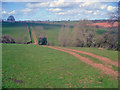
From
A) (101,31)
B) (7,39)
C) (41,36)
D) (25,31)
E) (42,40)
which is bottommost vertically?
(42,40)

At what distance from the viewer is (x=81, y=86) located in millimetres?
8094

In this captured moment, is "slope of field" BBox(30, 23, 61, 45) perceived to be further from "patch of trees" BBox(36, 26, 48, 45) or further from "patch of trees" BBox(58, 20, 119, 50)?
"patch of trees" BBox(58, 20, 119, 50)

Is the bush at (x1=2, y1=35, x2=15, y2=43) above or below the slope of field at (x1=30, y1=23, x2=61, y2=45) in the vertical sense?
below

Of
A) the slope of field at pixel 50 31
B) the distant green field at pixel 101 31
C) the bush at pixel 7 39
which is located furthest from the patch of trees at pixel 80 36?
the bush at pixel 7 39

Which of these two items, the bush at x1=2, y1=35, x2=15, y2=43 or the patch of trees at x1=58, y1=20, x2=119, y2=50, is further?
the patch of trees at x1=58, y1=20, x2=119, y2=50

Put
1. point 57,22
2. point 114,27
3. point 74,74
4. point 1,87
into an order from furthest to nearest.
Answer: point 57,22
point 114,27
point 74,74
point 1,87

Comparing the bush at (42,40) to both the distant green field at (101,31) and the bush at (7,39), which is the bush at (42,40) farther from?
the distant green field at (101,31)

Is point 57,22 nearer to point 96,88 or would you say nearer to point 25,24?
point 25,24

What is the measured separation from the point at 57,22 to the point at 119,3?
2260 cm

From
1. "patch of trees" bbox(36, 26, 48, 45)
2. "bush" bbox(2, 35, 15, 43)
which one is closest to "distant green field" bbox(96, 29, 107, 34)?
"patch of trees" bbox(36, 26, 48, 45)

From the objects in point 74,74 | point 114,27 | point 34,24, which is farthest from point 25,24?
point 74,74

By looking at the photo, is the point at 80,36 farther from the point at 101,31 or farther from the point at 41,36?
the point at 41,36

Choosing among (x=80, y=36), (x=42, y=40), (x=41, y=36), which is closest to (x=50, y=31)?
(x=41, y=36)

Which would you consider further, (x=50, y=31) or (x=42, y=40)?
(x=42, y=40)
